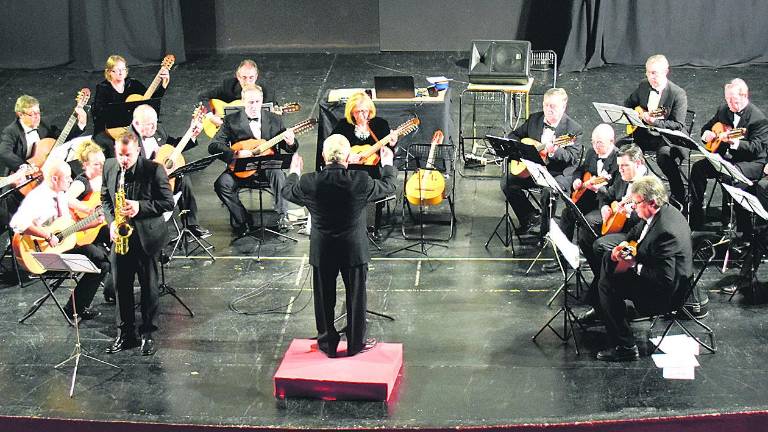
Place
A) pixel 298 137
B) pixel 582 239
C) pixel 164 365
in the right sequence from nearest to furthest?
1. pixel 164 365
2. pixel 582 239
3. pixel 298 137

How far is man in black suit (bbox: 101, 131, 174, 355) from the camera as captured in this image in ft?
22.1

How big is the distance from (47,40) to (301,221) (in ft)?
22.5

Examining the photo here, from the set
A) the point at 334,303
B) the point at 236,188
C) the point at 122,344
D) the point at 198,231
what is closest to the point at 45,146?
the point at 198,231

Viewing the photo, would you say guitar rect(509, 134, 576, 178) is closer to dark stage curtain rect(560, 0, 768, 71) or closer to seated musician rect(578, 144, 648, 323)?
seated musician rect(578, 144, 648, 323)

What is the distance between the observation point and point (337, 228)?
6.27 metres

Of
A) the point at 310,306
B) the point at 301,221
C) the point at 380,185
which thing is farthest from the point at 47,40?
the point at 380,185

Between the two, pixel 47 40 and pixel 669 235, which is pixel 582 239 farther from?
pixel 47 40

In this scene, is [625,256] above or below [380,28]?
below

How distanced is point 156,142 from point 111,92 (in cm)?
127

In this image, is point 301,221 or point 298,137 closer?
point 301,221

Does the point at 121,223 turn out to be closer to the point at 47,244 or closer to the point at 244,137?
the point at 47,244

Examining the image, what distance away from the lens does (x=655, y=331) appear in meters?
7.11

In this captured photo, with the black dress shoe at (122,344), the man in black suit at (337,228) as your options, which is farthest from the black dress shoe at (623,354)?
the black dress shoe at (122,344)

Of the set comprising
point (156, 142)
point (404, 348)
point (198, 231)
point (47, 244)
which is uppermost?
point (156, 142)
